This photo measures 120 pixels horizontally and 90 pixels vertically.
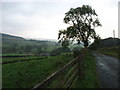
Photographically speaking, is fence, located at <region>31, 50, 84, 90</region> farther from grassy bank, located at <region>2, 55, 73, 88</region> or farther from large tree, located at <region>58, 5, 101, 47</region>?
large tree, located at <region>58, 5, 101, 47</region>

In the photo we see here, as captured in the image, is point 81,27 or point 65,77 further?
point 81,27

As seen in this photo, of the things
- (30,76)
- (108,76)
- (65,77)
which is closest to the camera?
(65,77)

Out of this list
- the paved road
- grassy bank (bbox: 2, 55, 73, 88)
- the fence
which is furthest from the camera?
grassy bank (bbox: 2, 55, 73, 88)

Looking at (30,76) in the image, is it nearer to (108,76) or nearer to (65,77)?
(108,76)

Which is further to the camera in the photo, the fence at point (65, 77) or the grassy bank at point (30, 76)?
the grassy bank at point (30, 76)

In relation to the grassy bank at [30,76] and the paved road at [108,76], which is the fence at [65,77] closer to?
the paved road at [108,76]

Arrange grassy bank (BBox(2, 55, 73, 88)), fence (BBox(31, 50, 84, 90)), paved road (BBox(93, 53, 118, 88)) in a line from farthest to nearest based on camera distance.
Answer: grassy bank (BBox(2, 55, 73, 88)) < paved road (BBox(93, 53, 118, 88)) < fence (BBox(31, 50, 84, 90))

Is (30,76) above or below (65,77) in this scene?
below

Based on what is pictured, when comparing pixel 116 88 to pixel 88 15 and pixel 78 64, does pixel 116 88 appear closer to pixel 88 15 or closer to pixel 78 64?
pixel 78 64

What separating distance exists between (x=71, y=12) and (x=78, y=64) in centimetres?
3003

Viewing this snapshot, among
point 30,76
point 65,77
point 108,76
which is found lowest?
point 30,76

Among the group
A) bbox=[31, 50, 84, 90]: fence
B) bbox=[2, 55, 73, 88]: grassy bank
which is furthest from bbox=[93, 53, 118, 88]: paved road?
bbox=[2, 55, 73, 88]: grassy bank

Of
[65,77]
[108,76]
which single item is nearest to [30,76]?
[108,76]

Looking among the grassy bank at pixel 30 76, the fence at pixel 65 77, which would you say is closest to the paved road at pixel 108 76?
the fence at pixel 65 77
